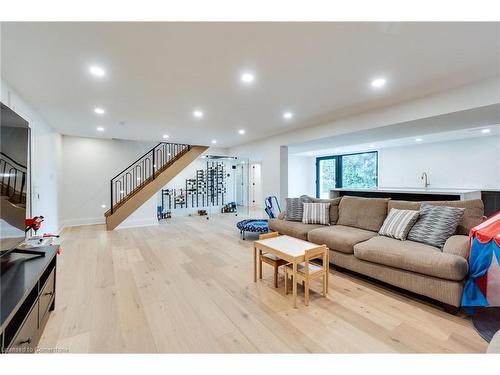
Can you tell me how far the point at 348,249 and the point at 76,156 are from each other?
7283 millimetres

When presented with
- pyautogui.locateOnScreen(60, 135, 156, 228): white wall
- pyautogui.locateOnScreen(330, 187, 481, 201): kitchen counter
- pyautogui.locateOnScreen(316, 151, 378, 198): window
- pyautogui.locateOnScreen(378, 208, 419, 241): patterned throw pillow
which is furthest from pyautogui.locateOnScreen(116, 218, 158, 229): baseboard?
pyautogui.locateOnScreen(316, 151, 378, 198): window

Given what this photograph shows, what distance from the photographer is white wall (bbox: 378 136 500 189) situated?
506cm

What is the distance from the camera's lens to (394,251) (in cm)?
244

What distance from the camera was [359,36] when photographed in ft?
6.03

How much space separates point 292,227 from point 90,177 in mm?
6127

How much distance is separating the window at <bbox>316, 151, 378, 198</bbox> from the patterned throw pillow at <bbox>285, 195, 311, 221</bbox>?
14.9 ft

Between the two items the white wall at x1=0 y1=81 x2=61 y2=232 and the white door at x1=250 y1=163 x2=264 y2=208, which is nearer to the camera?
the white wall at x1=0 y1=81 x2=61 y2=232

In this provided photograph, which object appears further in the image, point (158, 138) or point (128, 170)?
point (128, 170)

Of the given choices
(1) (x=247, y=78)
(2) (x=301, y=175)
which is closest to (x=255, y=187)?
(2) (x=301, y=175)

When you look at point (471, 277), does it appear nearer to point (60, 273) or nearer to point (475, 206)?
point (475, 206)

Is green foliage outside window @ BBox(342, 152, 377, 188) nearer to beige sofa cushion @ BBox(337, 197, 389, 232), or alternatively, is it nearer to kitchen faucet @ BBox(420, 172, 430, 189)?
kitchen faucet @ BBox(420, 172, 430, 189)

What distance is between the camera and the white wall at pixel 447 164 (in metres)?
5.06

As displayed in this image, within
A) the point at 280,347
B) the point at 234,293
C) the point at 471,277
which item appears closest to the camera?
the point at 280,347
